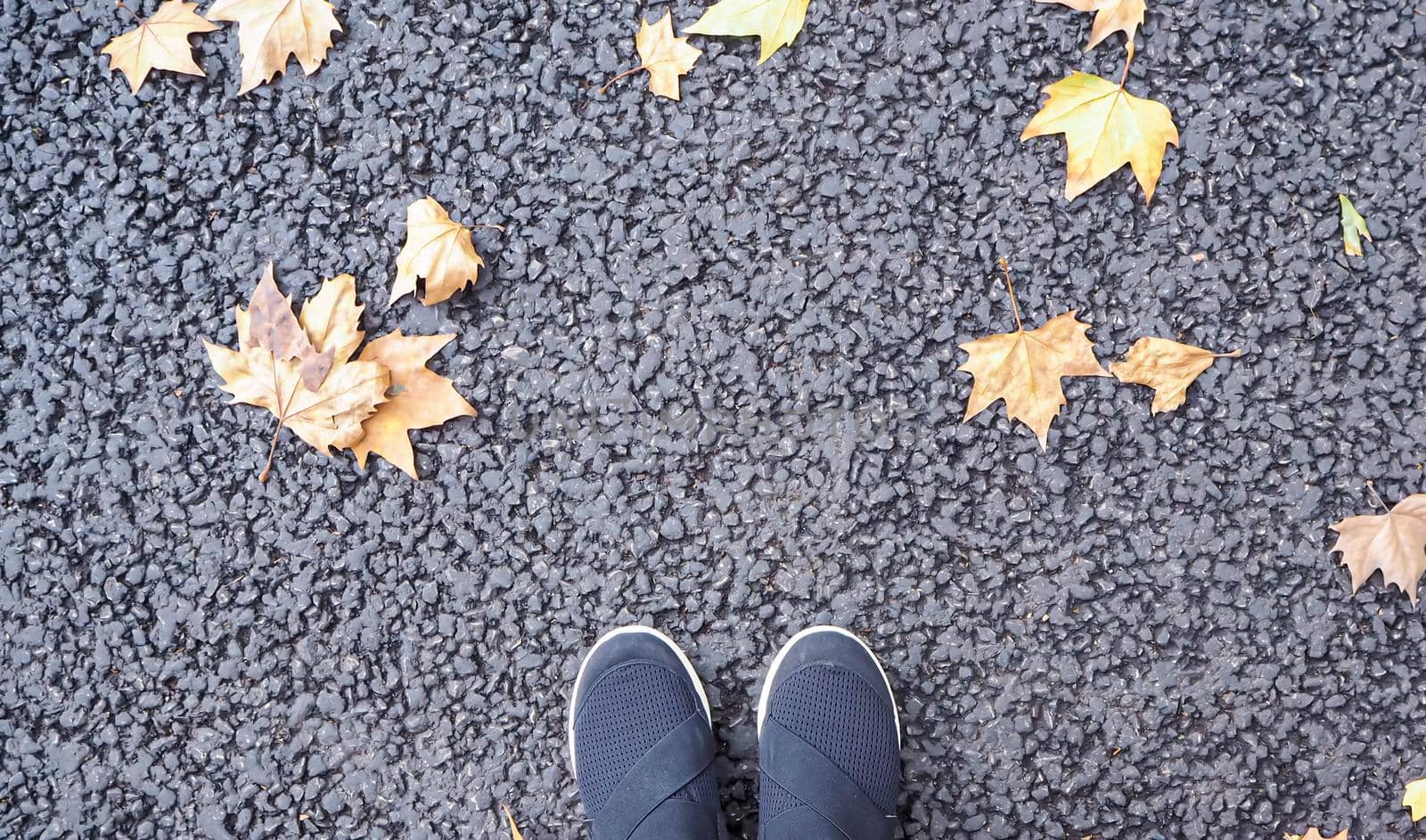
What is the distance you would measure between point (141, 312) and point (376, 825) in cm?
112

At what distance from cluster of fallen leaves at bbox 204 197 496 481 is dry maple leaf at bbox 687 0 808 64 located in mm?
643

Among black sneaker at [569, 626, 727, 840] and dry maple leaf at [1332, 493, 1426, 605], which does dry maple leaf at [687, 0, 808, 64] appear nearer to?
black sneaker at [569, 626, 727, 840]

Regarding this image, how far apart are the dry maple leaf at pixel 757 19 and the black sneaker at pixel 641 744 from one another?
119cm

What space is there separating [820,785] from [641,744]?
35 centimetres

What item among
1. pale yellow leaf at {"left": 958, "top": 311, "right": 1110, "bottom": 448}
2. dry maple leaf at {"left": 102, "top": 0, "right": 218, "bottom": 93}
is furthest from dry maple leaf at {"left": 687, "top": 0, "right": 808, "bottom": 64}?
dry maple leaf at {"left": 102, "top": 0, "right": 218, "bottom": 93}

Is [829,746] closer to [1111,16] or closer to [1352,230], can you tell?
[1352,230]

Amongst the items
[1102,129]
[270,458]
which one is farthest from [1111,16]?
[270,458]

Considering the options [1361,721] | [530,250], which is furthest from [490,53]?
[1361,721]

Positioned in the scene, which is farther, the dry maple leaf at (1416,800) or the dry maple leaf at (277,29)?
the dry maple leaf at (277,29)

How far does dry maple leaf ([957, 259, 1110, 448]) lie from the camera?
1662 millimetres

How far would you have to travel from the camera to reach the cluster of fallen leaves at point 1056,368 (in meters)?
1.66

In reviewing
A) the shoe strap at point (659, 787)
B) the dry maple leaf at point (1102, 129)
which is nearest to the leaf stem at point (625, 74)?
the dry maple leaf at point (1102, 129)

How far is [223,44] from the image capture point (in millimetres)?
1749

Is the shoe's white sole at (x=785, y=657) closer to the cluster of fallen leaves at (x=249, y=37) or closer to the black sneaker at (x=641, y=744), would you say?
the black sneaker at (x=641, y=744)
